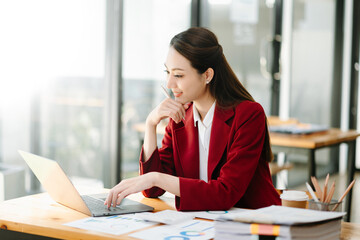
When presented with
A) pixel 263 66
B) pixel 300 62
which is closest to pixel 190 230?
pixel 263 66

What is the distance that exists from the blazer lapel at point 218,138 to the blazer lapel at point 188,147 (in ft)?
0.26

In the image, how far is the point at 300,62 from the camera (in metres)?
6.04

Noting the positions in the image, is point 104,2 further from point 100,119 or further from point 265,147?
point 265,147

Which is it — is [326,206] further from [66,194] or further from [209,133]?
[66,194]

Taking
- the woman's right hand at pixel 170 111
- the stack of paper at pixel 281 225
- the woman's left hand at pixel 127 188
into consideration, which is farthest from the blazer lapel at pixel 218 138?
the stack of paper at pixel 281 225

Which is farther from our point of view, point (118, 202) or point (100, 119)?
point (100, 119)

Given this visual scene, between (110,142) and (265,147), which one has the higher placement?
(265,147)

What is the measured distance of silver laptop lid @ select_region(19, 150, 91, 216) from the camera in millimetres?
1572

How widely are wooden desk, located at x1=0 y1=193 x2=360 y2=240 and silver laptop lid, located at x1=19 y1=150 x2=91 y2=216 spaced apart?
2 cm

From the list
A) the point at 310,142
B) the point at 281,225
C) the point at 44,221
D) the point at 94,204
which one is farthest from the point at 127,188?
the point at 310,142

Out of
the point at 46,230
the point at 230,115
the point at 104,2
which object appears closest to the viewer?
the point at 46,230

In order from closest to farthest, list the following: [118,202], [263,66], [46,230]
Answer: [46,230] → [118,202] → [263,66]

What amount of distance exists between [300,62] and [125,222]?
4.92 meters

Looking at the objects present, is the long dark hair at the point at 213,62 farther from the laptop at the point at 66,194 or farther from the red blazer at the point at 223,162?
the laptop at the point at 66,194
